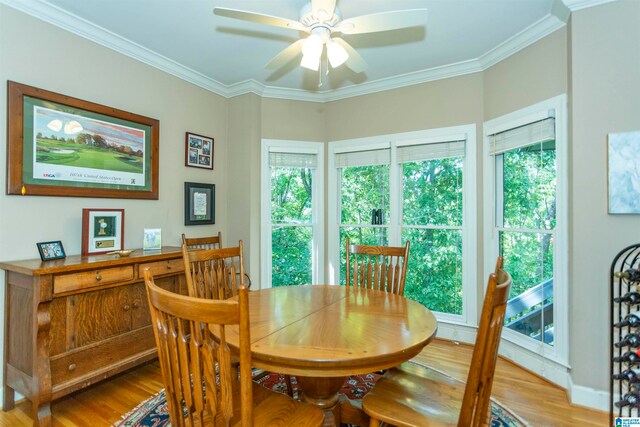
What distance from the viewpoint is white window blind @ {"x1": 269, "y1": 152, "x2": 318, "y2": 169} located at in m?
3.78

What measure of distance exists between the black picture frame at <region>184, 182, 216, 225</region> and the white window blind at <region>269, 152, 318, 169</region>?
2.48 ft

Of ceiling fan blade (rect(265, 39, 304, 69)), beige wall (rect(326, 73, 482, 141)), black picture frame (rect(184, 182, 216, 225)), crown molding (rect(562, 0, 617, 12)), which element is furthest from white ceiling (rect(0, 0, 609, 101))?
black picture frame (rect(184, 182, 216, 225))

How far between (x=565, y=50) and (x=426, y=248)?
79.3 inches

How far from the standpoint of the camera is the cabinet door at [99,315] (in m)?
2.04

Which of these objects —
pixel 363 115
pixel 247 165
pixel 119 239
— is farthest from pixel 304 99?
pixel 119 239

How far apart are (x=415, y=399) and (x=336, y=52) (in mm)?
1966

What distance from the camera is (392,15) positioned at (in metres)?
1.73

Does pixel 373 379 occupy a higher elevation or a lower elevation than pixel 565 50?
lower

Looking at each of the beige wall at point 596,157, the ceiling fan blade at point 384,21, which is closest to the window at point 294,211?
the ceiling fan blade at point 384,21

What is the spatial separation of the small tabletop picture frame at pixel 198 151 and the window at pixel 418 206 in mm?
1394

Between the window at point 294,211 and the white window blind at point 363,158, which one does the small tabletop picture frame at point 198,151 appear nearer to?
the window at point 294,211

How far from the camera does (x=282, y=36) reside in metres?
2.71

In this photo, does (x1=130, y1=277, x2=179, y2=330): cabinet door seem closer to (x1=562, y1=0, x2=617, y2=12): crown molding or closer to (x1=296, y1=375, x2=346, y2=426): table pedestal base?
(x1=296, y1=375, x2=346, y2=426): table pedestal base

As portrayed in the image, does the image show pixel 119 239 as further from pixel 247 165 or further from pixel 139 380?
pixel 247 165
